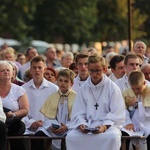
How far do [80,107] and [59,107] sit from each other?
2.75ft

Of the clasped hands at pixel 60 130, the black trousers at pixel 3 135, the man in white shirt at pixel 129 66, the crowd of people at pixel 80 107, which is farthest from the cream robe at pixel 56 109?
the man in white shirt at pixel 129 66

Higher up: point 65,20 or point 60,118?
point 65,20

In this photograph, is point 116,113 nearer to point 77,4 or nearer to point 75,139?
point 75,139

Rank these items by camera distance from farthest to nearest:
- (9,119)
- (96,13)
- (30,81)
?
(96,13), (30,81), (9,119)

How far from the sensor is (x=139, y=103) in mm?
13680

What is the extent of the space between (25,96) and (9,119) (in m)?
0.78

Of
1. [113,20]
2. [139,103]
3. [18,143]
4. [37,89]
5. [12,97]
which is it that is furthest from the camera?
[113,20]

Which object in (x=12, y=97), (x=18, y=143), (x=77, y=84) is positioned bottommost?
(x=18, y=143)

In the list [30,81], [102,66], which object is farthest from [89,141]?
[30,81]

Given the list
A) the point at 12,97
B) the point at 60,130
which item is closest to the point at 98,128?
the point at 60,130

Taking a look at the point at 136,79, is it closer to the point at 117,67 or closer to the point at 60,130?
the point at 60,130

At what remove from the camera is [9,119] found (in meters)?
13.8

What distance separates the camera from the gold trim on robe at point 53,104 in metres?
14.1

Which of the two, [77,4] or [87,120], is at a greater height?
[77,4]
